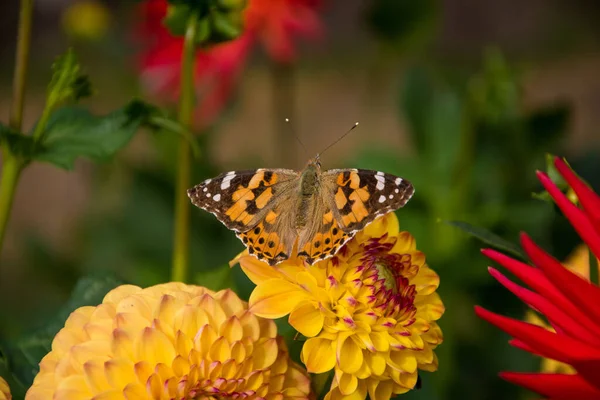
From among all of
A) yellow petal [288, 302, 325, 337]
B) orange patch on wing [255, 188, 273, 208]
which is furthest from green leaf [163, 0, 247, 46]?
yellow petal [288, 302, 325, 337]

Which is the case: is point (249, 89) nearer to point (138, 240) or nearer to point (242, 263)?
point (138, 240)

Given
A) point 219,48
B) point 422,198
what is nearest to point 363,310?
point 422,198

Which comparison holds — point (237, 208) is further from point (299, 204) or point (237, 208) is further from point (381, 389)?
point (381, 389)

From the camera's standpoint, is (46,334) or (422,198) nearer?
(46,334)

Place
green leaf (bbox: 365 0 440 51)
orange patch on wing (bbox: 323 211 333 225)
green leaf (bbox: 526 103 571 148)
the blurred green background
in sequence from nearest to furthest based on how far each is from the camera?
orange patch on wing (bbox: 323 211 333 225) → the blurred green background → green leaf (bbox: 526 103 571 148) → green leaf (bbox: 365 0 440 51)

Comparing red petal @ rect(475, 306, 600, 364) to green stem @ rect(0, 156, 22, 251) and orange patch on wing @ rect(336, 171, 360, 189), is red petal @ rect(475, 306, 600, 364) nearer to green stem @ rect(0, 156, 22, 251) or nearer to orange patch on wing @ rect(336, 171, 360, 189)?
orange patch on wing @ rect(336, 171, 360, 189)

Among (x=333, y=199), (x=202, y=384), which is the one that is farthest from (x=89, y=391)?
(x=333, y=199)

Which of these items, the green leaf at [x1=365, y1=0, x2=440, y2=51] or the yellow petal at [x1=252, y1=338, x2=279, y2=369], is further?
the green leaf at [x1=365, y1=0, x2=440, y2=51]

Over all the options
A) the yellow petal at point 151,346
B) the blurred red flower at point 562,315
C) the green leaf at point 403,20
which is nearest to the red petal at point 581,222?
the blurred red flower at point 562,315
